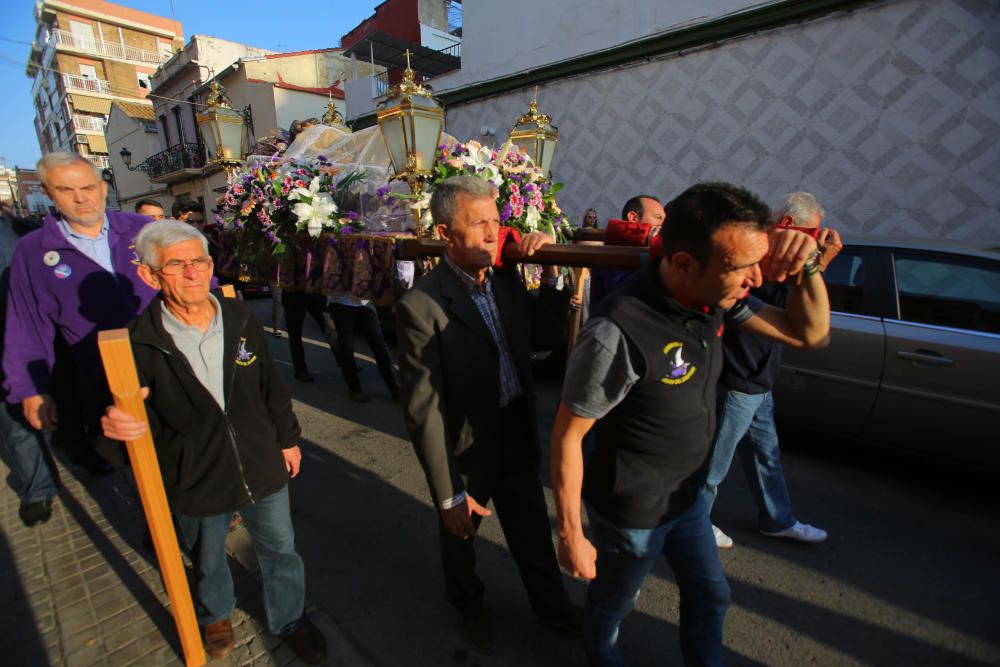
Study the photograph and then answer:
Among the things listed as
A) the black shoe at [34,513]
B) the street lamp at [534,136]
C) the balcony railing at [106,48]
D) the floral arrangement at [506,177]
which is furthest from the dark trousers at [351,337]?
the balcony railing at [106,48]

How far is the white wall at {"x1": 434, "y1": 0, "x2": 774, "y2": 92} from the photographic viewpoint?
793 cm

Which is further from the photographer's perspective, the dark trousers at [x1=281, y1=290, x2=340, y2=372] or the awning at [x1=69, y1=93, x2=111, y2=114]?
the awning at [x1=69, y1=93, x2=111, y2=114]

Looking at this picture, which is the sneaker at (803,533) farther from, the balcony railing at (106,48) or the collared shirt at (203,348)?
the balcony railing at (106,48)

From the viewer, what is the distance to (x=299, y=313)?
5695 millimetres

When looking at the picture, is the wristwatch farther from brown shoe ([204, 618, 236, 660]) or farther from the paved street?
brown shoe ([204, 618, 236, 660])

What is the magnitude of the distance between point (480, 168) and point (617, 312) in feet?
8.46

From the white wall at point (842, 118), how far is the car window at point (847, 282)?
4089 mm

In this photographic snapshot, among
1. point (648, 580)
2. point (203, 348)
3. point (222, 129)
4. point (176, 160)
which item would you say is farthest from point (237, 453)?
point (176, 160)

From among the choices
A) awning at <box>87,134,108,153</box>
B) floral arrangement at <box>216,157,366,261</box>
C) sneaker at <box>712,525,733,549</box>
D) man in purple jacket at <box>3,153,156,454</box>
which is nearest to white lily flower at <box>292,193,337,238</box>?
floral arrangement at <box>216,157,366,261</box>

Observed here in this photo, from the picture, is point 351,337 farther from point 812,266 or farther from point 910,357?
point 910,357

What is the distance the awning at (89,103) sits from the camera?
1341 inches

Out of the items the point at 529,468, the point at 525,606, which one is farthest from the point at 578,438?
the point at 525,606

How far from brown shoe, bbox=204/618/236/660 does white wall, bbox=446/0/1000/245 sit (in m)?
8.18

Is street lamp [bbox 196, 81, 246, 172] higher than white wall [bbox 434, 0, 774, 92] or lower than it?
lower
